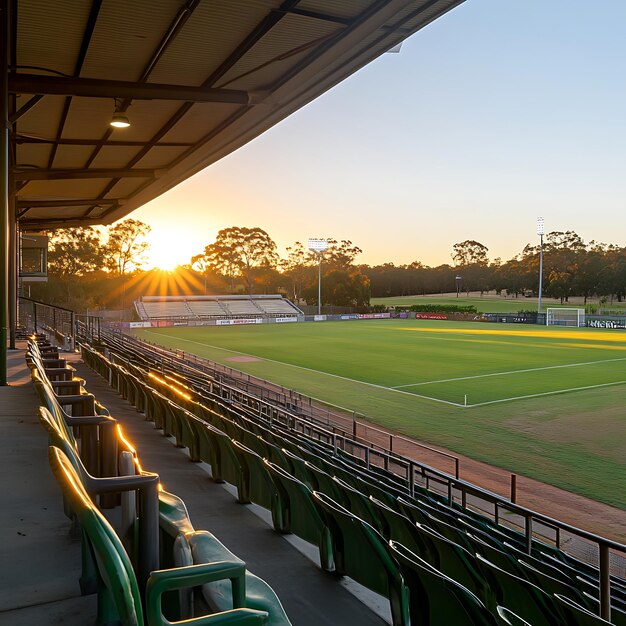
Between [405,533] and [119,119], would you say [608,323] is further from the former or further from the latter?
[405,533]

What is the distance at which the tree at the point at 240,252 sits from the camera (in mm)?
106312

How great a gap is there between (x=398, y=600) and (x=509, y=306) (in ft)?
404

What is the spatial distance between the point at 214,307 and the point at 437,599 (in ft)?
283

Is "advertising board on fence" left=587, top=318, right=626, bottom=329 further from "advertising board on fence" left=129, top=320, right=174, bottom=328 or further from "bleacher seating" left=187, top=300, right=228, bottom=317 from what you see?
"advertising board on fence" left=129, top=320, right=174, bottom=328

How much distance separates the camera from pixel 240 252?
10712cm

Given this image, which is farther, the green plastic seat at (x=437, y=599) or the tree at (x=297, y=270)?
the tree at (x=297, y=270)

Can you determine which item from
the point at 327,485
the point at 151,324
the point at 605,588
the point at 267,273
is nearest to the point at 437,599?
the point at 605,588

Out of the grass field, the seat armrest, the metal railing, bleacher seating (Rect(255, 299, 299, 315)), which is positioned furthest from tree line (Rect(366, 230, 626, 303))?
the seat armrest

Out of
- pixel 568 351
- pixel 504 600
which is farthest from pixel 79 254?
pixel 504 600

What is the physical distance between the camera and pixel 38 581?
2.94 meters

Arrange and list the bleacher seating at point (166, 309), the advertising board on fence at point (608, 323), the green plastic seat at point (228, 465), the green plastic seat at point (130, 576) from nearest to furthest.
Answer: the green plastic seat at point (130, 576), the green plastic seat at point (228, 465), the advertising board on fence at point (608, 323), the bleacher seating at point (166, 309)

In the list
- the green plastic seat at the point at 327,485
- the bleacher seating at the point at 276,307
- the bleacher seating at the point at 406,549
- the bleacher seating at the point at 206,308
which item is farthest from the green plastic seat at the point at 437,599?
the bleacher seating at the point at 276,307

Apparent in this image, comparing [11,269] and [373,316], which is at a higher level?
→ [11,269]

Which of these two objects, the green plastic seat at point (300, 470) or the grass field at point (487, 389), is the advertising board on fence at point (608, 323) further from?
the green plastic seat at point (300, 470)
